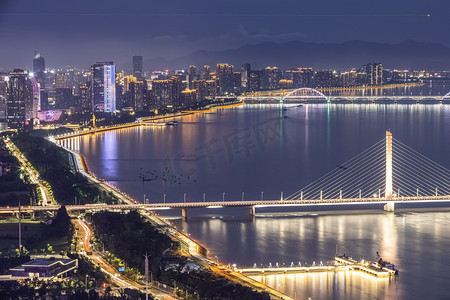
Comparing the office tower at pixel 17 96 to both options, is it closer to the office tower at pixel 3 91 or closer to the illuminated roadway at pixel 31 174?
the office tower at pixel 3 91

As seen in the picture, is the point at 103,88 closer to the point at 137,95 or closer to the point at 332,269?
the point at 137,95

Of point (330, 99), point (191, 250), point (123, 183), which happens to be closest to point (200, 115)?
point (330, 99)

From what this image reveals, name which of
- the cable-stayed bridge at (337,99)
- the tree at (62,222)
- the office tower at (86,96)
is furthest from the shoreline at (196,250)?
the cable-stayed bridge at (337,99)

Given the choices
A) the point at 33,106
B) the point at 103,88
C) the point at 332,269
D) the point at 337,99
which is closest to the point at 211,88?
the point at 337,99

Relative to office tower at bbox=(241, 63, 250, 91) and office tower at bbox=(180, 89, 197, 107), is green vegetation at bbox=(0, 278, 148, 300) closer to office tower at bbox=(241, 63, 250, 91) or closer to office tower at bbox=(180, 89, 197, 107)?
office tower at bbox=(180, 89, 197, 107)

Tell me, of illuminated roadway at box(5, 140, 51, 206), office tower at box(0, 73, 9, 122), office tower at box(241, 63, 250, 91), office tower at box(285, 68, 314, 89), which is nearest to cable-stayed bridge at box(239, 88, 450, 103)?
office tower at box(241, 63, 250, 91)
